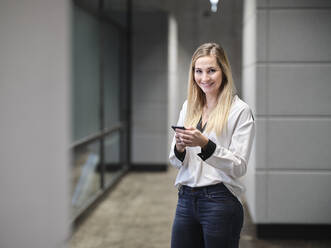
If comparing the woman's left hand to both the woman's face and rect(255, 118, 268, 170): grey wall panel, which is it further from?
rect(255, 118, 268, 170): grey wall panel

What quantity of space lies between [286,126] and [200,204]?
2351 millimetres

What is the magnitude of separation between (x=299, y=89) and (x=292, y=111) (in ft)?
0.69

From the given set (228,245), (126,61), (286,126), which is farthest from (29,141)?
(126,61)

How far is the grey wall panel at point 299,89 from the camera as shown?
3875 millimetres

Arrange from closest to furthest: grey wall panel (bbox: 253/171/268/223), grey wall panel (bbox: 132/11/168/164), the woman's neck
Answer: the woman's neck < grey wall panel (bbox: 253/171/268/223) < grey wall panel (bbox: 132/11/168/164)

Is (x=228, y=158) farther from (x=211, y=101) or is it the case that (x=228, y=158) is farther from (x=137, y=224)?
(x=137, y=224)

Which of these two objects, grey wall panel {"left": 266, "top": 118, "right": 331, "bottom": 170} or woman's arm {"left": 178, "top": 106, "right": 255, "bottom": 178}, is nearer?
woman's arm {"left": 178, "top": 106, "right": 255, "bottom": 178}

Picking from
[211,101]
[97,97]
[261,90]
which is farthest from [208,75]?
[97,97]

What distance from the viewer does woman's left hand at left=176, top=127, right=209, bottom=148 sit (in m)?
1.66

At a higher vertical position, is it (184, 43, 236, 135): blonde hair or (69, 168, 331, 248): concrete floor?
(184, 43, 236, 135): blonde hair

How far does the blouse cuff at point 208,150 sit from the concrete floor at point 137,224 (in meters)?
2.33

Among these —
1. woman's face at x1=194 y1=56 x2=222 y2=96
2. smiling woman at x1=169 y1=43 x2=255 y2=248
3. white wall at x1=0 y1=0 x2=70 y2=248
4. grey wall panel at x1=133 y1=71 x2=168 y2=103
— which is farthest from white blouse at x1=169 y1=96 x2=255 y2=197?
grey wall panel at x1=133 y1=71 x2=168 y2=103

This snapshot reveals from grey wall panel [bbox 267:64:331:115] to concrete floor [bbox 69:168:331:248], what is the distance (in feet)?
3.97

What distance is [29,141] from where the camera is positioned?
772mm
